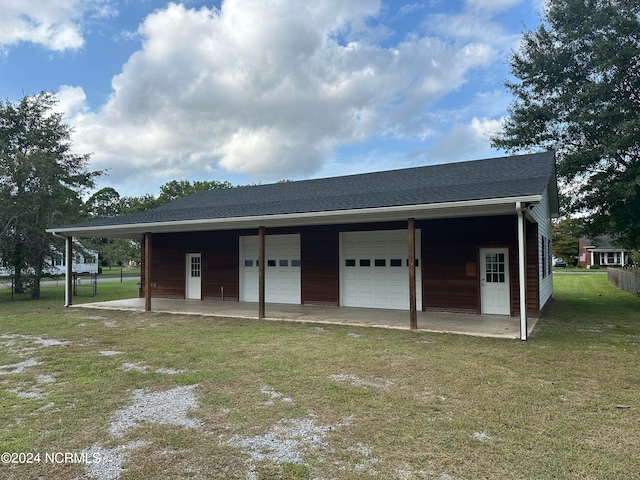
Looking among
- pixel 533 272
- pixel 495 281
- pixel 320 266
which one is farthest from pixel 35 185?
pixel 533 272

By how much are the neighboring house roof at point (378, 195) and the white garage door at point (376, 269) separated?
1339mm

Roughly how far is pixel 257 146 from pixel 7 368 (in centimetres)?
1687

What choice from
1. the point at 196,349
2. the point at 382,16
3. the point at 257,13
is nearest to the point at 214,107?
the point at 257,13

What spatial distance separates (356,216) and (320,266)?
3.74 metres

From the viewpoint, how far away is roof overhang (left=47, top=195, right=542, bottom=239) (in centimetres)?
700

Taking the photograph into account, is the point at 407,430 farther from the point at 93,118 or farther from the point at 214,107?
the point at 93,118

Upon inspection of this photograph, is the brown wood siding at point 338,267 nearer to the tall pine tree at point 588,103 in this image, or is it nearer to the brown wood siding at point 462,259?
the brown wood siding at point 462,259

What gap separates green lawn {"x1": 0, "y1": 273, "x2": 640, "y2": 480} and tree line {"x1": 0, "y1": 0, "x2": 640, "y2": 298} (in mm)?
7084

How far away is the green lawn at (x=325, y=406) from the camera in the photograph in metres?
2.77

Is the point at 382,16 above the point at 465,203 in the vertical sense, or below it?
above

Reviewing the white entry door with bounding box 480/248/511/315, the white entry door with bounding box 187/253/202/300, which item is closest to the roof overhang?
the white entry door with bounding box 480/248/511/315

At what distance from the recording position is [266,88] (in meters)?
14.9

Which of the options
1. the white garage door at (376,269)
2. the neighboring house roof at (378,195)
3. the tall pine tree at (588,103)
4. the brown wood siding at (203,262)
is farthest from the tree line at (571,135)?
the white garage door at (376,269)

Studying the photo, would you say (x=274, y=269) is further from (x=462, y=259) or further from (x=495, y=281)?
(x=495, y=281)
